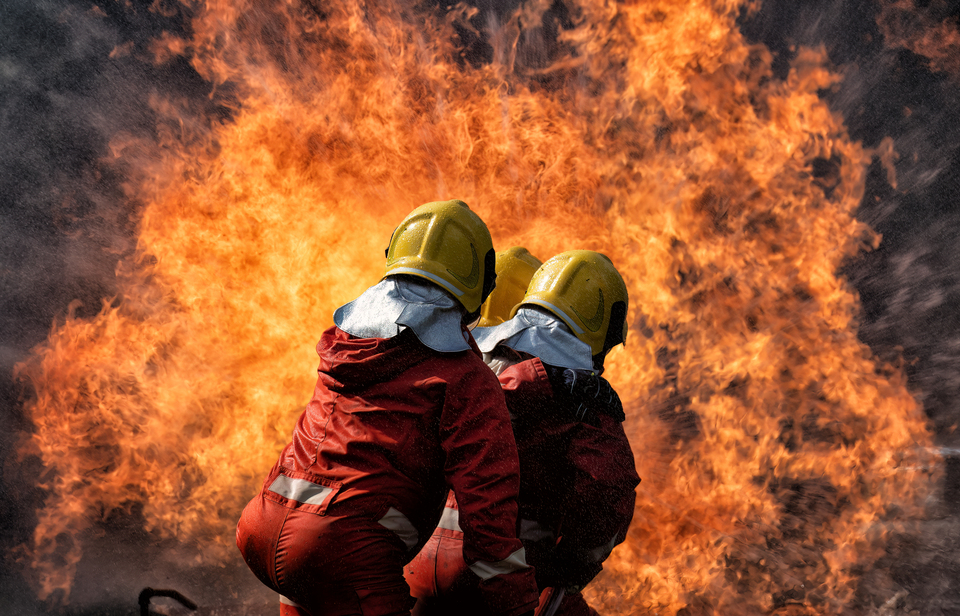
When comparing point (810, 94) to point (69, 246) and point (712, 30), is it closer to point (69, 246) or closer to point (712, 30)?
point (712, 30)

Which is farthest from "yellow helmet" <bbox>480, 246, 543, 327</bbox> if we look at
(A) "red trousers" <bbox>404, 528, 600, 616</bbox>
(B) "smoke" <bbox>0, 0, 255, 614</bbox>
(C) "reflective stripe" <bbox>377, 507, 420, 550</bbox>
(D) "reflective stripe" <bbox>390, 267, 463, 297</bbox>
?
(B) "smoke" <bbox>0, 0, 255, 614</bbox>

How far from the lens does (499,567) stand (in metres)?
2.20

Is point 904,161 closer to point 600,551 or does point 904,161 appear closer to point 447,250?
point 600,551

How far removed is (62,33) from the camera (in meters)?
8.32

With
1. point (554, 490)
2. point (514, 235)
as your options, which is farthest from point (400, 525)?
point (514, 235)

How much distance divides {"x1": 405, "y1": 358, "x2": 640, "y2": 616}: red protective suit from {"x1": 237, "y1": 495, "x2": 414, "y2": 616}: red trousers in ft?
1.93

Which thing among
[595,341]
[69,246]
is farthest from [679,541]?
[69,246]

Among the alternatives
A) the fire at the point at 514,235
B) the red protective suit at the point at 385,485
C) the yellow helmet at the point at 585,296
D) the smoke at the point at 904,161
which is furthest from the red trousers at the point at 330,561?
the smoke at the point at 904,161

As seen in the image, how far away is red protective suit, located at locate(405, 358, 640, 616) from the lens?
268 centimetres

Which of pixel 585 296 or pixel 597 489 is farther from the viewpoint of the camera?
pixel 585 296

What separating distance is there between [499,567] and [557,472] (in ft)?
2.33

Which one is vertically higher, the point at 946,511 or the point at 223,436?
the point at 946,511

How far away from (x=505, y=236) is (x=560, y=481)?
430 centimetres

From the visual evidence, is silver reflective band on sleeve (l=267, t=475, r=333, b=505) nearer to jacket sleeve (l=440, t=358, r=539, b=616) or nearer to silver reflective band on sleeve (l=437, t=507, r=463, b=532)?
jacket sleeve (l=440, t=358, r=539, b=616)
